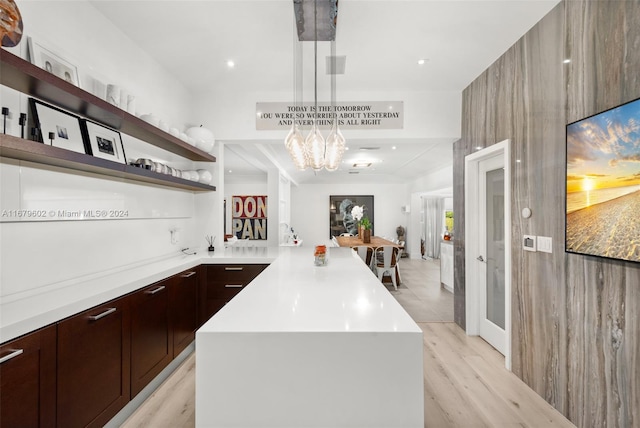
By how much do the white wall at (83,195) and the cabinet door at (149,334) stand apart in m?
0.40

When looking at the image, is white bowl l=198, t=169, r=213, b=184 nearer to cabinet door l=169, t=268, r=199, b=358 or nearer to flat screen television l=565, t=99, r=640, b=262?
cabinet door l=169, t=268, r=199, b=358

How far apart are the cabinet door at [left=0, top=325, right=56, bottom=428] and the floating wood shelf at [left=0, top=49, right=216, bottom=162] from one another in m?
1.21

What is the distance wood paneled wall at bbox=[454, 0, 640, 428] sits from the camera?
1604 millimetres

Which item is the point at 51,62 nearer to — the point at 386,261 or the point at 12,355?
the point at 12,355

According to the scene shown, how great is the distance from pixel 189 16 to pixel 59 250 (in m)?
1.87

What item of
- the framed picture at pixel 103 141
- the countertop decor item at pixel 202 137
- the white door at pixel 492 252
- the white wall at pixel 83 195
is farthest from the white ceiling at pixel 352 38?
the framed picture at pixel 103 141

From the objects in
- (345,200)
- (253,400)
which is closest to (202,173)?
(253,400)

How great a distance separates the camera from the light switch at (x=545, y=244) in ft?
7.01

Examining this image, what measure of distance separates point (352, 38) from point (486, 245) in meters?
2.52

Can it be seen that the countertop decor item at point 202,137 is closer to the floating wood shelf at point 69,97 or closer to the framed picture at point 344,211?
the floating wood shelf at point 69,97

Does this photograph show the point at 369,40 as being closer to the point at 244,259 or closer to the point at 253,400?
the point at 244,259

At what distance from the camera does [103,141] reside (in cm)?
212

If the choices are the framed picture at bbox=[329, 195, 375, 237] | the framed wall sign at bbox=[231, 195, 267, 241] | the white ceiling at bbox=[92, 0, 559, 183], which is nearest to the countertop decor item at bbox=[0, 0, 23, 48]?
the white ceiling at bbox=[92, 0, 559, 183]

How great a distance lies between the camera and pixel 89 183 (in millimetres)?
2086
